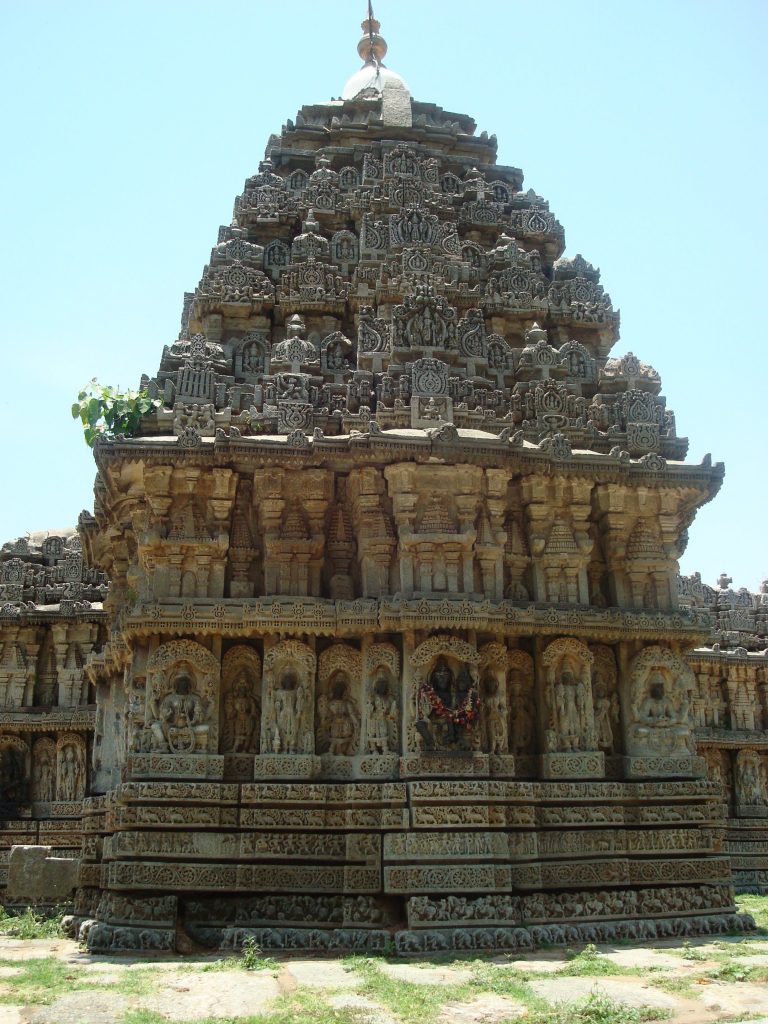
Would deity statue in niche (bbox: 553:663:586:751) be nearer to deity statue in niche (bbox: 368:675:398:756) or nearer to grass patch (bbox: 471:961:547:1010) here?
deity statue in niche (bbox: 368:675:398:756)

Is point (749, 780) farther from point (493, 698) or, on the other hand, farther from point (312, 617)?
point (312, 617)

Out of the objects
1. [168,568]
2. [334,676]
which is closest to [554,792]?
[334,676]

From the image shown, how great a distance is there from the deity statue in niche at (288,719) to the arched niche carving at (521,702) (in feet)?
9.52

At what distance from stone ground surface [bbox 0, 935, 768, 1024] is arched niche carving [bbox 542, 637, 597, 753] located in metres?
2.72

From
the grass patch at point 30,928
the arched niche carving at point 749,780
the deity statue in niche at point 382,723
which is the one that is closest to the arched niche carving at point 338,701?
the deity statue in niche at point 382,723

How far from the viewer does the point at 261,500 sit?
13.4 m

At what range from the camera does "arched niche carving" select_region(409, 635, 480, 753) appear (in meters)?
12.1

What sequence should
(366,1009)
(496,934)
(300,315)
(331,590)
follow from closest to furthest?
(366,1009)
(496,934)
(331,590)
(300,315)

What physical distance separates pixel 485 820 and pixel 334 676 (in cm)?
274

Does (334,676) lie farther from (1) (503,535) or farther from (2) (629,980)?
(2) (629,980)

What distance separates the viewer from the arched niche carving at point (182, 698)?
12.5 m

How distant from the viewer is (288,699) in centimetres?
1265

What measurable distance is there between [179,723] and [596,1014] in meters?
6.57

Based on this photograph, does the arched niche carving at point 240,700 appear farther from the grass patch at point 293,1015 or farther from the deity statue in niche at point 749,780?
the deity statue in niche at point 749,780
